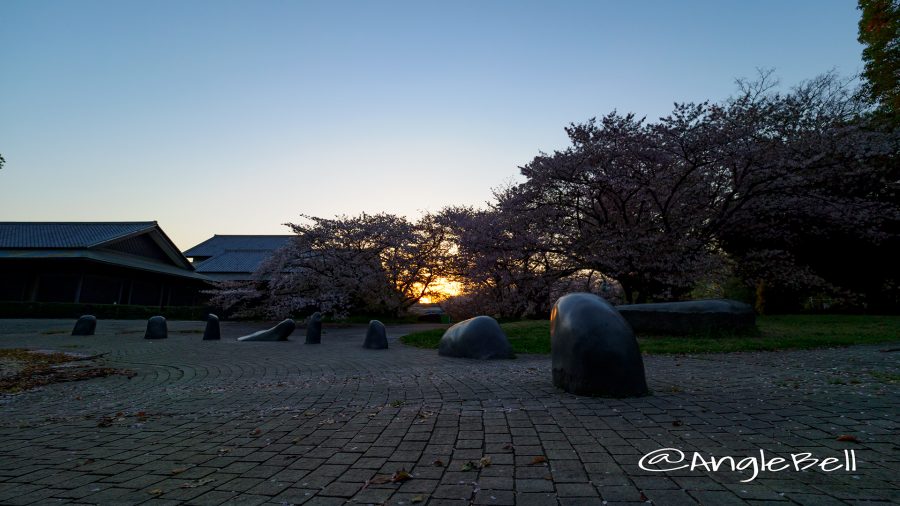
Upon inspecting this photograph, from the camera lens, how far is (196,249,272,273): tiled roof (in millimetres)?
37553

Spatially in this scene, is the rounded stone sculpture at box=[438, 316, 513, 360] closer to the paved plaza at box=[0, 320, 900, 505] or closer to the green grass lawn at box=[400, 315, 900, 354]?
the green grass lawn at box=[400, 315, 900, 354]

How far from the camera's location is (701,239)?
54.8 ft

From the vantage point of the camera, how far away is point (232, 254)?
40.3 m

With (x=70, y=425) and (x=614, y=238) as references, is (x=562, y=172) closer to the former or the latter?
(x=614, y=238)

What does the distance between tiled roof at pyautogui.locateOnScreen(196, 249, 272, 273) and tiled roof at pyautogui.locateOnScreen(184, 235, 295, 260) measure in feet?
3.78

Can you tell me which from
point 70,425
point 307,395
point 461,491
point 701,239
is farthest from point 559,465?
point 701,239

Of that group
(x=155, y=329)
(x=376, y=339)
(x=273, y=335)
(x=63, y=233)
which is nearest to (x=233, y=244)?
(x=63, y=233)

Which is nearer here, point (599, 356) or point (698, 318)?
point (599, 356)

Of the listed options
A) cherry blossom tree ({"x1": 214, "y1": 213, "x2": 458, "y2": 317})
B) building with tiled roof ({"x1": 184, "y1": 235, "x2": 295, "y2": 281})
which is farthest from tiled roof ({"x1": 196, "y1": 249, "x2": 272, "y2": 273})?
cherry blossom tree ({"x1": 214, "y1": 213, "x2": 458, "y2": 317})

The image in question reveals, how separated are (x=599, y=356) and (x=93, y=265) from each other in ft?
103

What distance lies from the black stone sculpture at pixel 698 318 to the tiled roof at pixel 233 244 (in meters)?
37.7

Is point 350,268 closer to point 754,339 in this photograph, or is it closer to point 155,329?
point 155,329

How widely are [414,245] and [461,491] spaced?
88.3ft

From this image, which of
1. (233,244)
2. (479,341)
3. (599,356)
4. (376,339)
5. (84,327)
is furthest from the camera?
(233,244)
